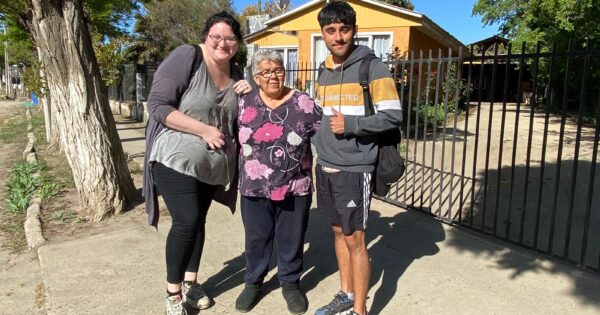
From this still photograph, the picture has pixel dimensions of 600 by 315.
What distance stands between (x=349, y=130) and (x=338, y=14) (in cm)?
62

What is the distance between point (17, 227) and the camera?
4.98 m

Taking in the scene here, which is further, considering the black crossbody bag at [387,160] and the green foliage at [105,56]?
the green foliage at [105,56]

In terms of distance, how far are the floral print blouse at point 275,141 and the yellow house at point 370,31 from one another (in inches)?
391

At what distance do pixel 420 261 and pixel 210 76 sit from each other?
230cm

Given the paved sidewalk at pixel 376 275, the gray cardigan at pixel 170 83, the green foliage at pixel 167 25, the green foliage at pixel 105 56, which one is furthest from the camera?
the green foliage at pixel 167 25

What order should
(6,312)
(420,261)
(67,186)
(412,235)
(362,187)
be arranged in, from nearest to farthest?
(362,187)
(6,312)
(420,261)
(412,235)
(67,186)

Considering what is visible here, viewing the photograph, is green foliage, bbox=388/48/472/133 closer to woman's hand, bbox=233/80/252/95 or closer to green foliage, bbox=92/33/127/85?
woman's hand, bbox=233/80/252/95

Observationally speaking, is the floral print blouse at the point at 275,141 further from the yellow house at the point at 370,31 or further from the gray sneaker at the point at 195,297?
the yellow house at the point at 370,31

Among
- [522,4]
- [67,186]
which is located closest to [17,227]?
[67,186]

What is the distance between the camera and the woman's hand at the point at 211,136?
2619 millimetres

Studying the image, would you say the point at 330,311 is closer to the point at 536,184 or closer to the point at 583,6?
the point at 536,184

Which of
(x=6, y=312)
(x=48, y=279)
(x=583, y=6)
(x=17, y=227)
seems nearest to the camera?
(x=6, y=312)

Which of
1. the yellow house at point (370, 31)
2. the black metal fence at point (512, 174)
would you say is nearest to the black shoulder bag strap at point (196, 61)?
the black metal fence at point (512, 174)

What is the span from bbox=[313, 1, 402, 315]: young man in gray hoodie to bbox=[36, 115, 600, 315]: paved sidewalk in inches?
27.5
